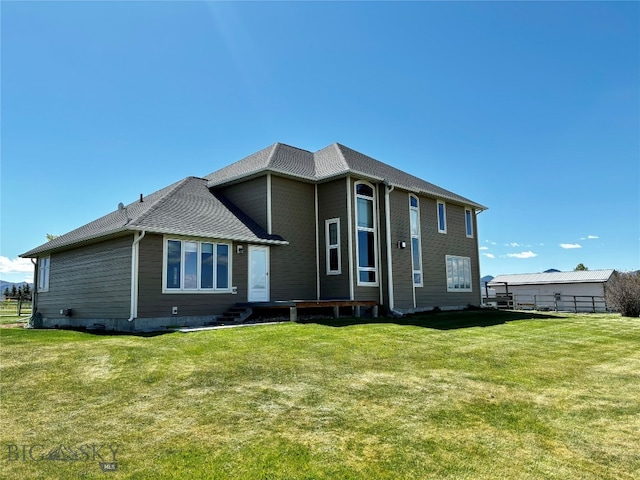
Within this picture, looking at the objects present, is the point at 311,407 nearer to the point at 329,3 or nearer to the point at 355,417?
the point at 355,417

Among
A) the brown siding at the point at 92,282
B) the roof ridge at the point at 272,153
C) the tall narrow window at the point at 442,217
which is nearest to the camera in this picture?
the brown siding at the point at 92,282

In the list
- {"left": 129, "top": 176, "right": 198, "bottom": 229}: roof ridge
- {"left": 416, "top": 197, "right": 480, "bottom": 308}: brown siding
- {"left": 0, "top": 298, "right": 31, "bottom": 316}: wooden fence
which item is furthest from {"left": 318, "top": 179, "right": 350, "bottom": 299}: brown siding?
{"left": 0, "top": 298, "right": 31, "bottom": 316}: wooden fence

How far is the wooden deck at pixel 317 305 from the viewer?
44.7ft

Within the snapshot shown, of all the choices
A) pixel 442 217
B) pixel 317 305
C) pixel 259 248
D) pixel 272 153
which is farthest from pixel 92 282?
pixel 442 217

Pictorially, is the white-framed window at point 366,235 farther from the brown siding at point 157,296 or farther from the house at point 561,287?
the house at point 561,287

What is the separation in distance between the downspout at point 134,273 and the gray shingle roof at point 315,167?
5.15 metres

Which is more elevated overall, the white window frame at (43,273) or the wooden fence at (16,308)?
the white window frame at (43,273)

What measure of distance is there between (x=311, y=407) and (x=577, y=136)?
18636 mm

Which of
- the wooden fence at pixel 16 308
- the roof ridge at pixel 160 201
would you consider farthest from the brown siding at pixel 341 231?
the wooden fence at pixel 16 308

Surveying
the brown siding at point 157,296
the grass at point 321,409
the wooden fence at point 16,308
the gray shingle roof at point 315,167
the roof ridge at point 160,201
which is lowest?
the grass at point 321,409

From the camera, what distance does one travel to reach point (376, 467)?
143 inches

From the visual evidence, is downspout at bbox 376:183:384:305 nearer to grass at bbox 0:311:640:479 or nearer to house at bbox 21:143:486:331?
house at bbox 21:143:486:331

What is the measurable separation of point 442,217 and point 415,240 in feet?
8.98

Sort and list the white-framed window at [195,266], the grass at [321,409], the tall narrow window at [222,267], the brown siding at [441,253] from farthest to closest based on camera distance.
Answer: the brown siding at [441,253], the tall narrow window at [222,267], the white-framed window at [195,266], the grass at [321,409]
